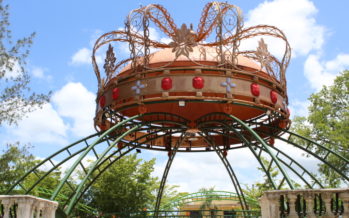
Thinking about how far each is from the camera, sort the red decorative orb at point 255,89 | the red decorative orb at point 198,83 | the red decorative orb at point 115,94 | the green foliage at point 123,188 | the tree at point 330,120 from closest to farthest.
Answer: the red decorative orb at point 198,83, the red decorative orb at point 255,89, the red decorative orb at point 115,94, the tree at point 330,120, the green foliage at point 123,188

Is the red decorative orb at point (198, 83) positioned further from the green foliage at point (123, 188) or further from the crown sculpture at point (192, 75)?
the green foliage at point (123, 188)

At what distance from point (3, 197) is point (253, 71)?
10.6m

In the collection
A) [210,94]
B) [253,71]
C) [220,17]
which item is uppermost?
[220,17]

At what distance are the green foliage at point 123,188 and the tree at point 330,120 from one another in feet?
45.7

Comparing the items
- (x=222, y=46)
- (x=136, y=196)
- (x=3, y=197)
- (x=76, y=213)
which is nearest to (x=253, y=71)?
(x=222, y=46)

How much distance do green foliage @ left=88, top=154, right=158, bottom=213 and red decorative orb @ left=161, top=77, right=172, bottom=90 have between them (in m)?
21.0

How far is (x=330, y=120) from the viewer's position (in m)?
29.6

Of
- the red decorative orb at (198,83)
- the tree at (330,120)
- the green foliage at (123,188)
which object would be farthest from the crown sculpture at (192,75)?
the green foliage at (123,188)

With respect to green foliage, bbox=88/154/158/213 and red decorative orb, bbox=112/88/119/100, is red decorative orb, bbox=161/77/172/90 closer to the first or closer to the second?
red decorative orb, bbox=112/88/119/100

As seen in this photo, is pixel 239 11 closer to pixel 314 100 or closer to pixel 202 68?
pixel 202 68

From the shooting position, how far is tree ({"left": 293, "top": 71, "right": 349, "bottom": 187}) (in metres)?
27.7

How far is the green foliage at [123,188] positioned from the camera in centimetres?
3475

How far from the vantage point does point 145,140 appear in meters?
21.4

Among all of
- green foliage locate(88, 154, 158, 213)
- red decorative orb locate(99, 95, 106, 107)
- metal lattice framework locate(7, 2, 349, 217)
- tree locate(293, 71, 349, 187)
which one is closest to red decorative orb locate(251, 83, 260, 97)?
metal lattice framework locate(7, 2, 349, 217)
